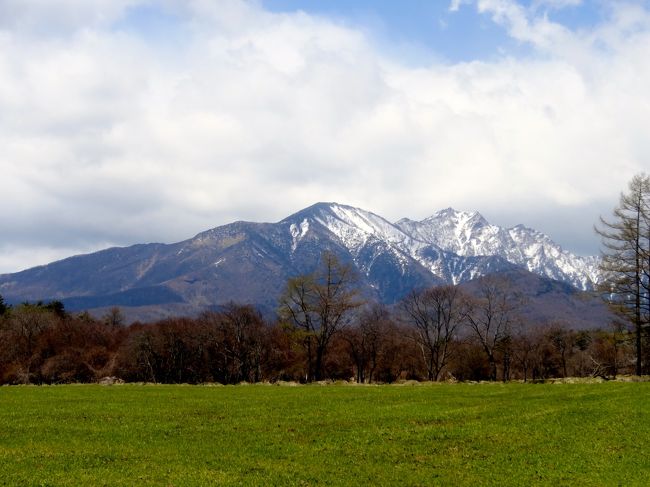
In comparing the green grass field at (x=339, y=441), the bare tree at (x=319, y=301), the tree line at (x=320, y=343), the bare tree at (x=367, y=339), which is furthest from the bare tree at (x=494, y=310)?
the green grass field at (x=339, y=441)

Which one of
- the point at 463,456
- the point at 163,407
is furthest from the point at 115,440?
the point at 463,456

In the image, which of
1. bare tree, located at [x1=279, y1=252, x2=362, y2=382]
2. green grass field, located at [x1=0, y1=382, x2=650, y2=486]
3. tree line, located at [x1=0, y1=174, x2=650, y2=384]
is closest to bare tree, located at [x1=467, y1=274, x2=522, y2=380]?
tree line, located at [x1=0, y1=174, x2=650, y2=384]

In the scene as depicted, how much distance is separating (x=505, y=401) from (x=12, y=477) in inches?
1176

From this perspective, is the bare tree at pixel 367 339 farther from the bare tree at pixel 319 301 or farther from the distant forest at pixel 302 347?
the bare tree at pixel 319 301

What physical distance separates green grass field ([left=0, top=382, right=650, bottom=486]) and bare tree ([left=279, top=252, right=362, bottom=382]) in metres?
38.5

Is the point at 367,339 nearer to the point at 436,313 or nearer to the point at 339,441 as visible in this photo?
the point at 436,313

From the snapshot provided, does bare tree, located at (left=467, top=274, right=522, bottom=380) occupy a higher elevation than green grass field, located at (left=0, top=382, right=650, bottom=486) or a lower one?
higher

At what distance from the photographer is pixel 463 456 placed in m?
24.9

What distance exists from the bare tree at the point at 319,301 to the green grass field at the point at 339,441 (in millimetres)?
38548

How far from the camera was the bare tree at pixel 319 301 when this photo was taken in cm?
8119

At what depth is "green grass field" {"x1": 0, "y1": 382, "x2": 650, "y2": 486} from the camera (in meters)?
22.1

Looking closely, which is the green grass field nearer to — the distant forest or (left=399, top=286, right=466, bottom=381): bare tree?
the distant forest

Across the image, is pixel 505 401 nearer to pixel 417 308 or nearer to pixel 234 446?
pixel 234 446

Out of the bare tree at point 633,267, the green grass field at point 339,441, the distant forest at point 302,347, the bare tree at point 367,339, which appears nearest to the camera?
the green grass field at point 339,441
